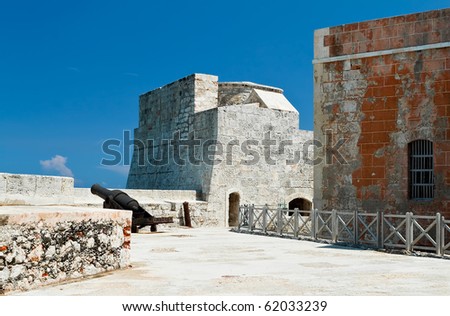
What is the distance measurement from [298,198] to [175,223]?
6.69 metres

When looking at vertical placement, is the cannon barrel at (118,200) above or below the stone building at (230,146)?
below

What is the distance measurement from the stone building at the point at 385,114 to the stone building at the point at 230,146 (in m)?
7.66

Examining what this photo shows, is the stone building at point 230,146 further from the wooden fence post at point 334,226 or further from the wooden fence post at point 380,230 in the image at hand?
the wooden fence post at point 380,230

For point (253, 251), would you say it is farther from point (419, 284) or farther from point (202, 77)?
point (202, 77)

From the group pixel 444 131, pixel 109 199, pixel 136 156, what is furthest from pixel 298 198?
pixel 444 131

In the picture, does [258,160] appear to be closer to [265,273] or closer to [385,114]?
[385,114]

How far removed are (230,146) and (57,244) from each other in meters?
14.9

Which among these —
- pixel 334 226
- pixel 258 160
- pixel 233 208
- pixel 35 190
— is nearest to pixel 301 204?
pixel 258 160

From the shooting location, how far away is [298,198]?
24.2 metres

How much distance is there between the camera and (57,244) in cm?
689

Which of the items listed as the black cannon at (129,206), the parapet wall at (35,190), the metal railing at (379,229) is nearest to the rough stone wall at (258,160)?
the black cannon at (129,206)

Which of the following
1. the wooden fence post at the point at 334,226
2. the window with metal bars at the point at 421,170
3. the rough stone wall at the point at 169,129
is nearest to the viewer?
the window with metal bars at the point at 421,170

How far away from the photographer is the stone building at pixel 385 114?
12.4 metres
